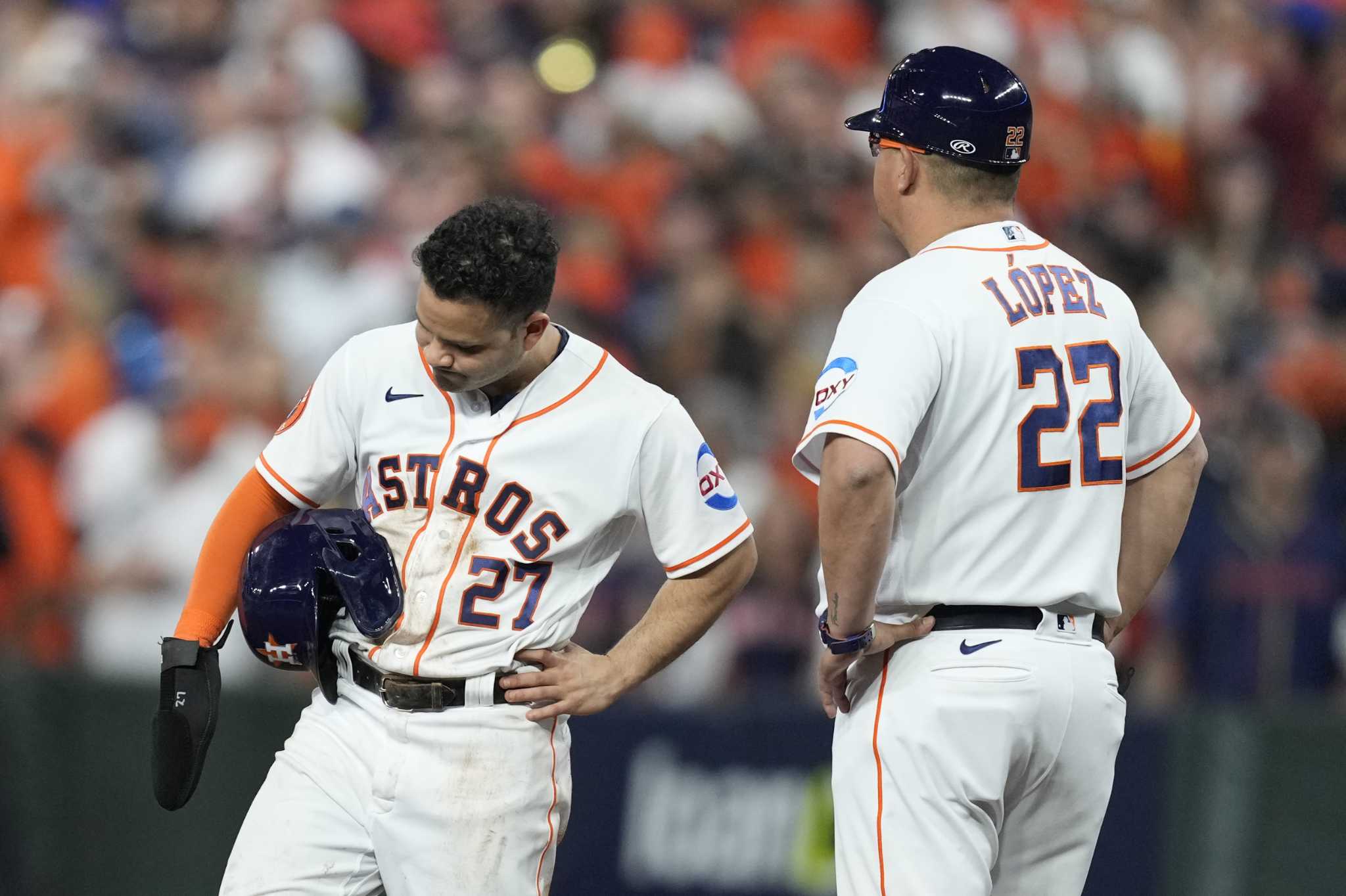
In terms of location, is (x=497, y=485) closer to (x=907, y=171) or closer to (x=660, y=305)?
(x=907, y=171)

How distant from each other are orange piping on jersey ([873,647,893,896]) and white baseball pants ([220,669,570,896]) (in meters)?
0.76

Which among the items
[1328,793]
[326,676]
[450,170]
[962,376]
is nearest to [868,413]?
[962,376]

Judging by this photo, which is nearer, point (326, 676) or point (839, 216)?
point (326, 676)

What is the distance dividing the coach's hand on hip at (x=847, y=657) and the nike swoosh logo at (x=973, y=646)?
0.26 ft

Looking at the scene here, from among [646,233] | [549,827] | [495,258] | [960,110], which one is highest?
[646,233]

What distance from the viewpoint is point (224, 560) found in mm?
4051

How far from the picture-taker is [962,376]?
11.9 feet

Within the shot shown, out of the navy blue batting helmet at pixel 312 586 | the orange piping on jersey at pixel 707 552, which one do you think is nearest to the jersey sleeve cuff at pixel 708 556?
the orange piping on jersey at pixel 707 552

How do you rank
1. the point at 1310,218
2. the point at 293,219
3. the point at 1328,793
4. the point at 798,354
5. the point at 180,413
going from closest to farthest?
the point at 1328,793, the point at 180,413, the point at 798,354, the point at 293,219, the point at 1310,218

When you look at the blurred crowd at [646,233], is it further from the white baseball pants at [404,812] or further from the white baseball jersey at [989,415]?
the white baseball jersey at [989,415]

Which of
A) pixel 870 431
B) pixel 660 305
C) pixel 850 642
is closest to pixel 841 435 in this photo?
pixel 870 431

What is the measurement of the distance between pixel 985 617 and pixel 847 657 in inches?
11.8

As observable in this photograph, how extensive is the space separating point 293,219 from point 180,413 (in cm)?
188

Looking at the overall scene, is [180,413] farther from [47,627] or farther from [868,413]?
[868,413]
